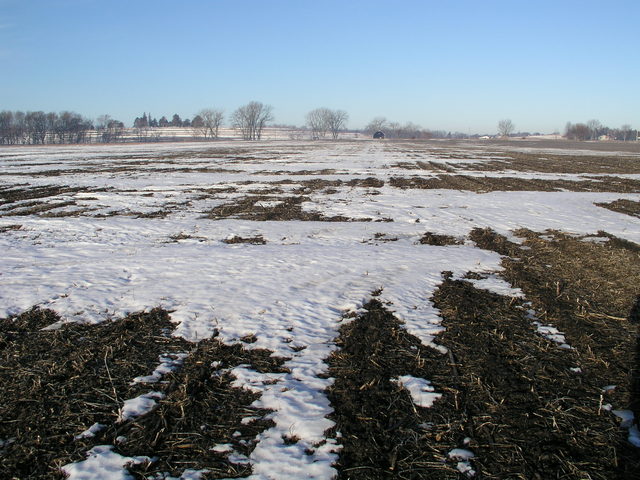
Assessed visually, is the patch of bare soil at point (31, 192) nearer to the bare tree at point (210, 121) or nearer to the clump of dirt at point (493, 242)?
the clump of dirt at point (493, 242)

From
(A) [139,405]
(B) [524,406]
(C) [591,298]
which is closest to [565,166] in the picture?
(C) [591,298]

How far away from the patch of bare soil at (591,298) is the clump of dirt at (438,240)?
0.53m

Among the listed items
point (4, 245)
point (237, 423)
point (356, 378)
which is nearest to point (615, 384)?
point (356, 378)

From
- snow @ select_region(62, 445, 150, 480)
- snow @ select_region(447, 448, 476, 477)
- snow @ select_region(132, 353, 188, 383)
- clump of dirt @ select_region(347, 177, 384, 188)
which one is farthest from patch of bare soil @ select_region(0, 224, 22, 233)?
clump of dirt @ select_region(347, 177, 384, 188)

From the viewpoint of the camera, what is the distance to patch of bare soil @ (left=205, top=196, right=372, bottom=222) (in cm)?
Result: 1212

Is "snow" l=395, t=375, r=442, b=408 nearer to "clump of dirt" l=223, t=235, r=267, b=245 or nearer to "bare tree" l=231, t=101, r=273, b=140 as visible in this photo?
"clump of dirt" l=223, t=235, r=267, b=245

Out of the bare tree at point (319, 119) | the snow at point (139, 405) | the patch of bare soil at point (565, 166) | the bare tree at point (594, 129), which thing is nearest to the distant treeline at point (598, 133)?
the bare tree at point (594, 129)

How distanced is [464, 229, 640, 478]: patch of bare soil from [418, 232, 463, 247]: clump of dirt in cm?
53

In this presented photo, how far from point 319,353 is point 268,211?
9.00m

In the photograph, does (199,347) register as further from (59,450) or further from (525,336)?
(525,336)

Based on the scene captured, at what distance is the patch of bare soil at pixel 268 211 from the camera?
39.8ft

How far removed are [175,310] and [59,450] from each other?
269cm

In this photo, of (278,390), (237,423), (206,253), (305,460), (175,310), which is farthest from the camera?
(206,253)

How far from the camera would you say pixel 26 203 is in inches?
564
